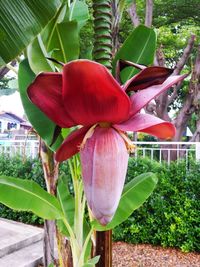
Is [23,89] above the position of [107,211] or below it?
above

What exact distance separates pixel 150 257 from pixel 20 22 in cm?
302

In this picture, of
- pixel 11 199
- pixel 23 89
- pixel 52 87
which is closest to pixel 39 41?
pixel 23 89

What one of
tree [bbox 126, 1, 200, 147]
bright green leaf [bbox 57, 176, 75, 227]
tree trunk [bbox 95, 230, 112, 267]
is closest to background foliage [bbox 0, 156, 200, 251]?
bright green leaf [bbox 57, 176, 75, 227]

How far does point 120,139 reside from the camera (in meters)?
0.35

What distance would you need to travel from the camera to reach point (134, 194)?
101 cm

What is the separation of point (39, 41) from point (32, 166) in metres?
3.50

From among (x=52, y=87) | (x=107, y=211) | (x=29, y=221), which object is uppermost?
(x=52, y=87)

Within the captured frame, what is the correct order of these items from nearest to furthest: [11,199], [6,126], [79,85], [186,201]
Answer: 1. [79,85]
2. [11,199]
3. [186,201]
4. [6,126]

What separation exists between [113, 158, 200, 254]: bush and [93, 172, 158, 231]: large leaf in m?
2.27

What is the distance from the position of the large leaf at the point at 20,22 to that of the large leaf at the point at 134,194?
579 mm

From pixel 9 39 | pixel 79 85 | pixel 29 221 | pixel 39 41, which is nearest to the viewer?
pixel 79 85

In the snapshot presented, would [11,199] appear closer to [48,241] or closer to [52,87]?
[48,241]

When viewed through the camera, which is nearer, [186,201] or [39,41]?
[39,41]

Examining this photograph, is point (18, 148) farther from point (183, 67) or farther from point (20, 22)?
point (20, 22)
